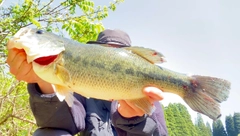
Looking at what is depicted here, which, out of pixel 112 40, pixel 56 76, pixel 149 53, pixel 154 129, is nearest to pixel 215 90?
pixel 149 53

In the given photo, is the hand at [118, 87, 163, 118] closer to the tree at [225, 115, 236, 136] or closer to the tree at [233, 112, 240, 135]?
the tree at [225, 115, 236, 136]

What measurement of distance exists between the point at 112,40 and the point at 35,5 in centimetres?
285

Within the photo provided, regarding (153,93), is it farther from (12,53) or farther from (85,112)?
(85,112)

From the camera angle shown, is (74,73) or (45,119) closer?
(74,73)

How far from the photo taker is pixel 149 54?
202cm

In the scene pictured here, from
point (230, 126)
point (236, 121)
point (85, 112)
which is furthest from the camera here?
point (236, 121)

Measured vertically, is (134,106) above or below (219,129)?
above

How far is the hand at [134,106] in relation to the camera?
1906 mm

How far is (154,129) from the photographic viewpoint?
2.62 metres

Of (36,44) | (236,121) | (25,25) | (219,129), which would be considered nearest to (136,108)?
(36,44)

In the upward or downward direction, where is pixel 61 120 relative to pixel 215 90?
downward

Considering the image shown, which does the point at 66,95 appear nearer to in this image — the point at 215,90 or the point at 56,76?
the point at 56,76

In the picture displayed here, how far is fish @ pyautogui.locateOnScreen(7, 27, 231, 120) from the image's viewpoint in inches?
72.1

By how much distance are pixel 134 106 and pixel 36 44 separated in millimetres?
782
